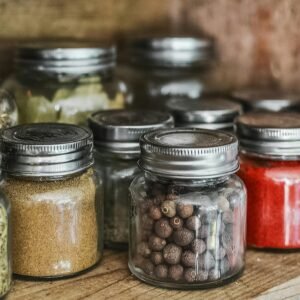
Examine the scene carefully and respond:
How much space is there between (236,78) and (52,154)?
668mm

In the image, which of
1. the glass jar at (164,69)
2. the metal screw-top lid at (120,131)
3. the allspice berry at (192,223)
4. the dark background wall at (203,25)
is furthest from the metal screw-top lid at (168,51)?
the allspice berry at (192,223)

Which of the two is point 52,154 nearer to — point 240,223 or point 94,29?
point 240,223

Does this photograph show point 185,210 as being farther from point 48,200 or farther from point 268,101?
point 268,101

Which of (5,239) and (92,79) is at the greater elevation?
(92,79)

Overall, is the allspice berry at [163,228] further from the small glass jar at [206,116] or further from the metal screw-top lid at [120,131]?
the small glass jar at [206,116]

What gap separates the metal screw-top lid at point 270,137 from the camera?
1.08 metres

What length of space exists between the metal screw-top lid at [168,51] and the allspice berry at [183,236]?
538 millimetres

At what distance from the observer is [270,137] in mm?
1077

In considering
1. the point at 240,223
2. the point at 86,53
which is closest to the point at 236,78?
the point at 86,53

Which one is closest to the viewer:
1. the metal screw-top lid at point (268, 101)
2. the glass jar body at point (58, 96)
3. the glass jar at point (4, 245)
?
the glass jar at point (4, 245)

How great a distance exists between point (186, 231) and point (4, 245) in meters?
0.23

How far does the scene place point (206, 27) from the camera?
1560 millimetres

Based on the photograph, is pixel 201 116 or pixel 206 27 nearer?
pixel 201 116

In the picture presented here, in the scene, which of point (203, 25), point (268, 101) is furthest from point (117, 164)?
point (203, 25)
